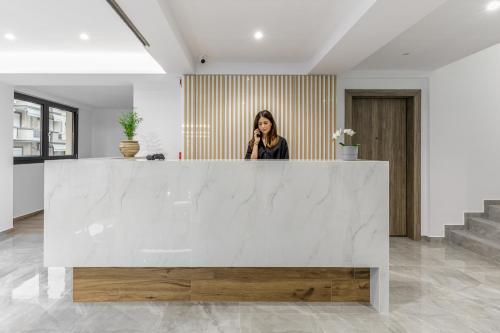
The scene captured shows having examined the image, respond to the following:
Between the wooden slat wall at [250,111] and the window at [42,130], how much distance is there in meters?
3.42

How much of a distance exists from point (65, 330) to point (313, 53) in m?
3.88

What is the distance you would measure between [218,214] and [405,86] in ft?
12.7

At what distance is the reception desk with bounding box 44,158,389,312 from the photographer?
2.63 meters

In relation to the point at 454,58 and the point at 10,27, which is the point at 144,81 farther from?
the point at 454,58

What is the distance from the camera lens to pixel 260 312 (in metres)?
2.64

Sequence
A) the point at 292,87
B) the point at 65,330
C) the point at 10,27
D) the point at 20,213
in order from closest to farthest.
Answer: the point at 65,330 → the point at 10,27 → the point at 292,87 → the point at 20,213

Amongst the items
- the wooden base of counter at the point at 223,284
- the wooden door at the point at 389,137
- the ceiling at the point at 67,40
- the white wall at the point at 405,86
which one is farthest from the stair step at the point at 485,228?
the ceiling at the point at 67,40

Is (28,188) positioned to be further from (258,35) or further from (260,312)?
(260,312)

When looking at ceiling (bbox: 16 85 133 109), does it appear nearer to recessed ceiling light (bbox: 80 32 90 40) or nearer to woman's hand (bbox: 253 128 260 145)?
recessed ceiling light (bbox: 80 32 90 40)

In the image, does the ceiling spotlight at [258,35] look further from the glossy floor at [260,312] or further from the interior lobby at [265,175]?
the glossy floor at [260,312]

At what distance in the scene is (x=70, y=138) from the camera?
8.06 metres

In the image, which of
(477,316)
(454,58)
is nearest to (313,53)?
(454,58)

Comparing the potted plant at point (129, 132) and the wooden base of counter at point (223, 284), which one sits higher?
the potted plant at point (129, 132)

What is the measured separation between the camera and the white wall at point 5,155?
5109mm
